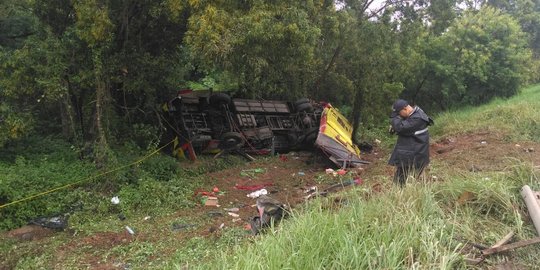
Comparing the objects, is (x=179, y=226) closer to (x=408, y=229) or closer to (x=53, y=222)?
(x=53, y=222)

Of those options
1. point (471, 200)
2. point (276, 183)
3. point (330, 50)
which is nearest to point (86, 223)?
point (276, 183)

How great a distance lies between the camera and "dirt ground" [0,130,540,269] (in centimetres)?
639

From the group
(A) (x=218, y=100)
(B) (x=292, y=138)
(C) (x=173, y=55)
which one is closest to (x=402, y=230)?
(C) (x=173, y=55)

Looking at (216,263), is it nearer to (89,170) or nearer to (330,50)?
(89,170)

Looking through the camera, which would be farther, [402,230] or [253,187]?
[253,187]

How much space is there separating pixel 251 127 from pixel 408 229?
9962 mm

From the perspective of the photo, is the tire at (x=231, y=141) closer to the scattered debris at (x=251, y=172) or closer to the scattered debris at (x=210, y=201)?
the scattered debris at (x=251, y=172)

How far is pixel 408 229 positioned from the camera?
141 inches

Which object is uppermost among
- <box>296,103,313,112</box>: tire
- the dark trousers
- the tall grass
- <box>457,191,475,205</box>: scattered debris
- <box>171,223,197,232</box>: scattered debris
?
<box>457,191,475,205</box>: scattered debris

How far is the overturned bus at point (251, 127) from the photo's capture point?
465 inches

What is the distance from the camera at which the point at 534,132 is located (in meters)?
12.2

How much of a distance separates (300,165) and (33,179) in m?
6.30

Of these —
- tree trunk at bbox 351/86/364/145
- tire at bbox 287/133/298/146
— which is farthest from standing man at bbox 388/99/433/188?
tree trunk at bbox 351/86/364/145

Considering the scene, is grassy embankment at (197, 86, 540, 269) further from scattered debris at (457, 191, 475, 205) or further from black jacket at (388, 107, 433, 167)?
black jacket at (388, 107, 433, 167)
